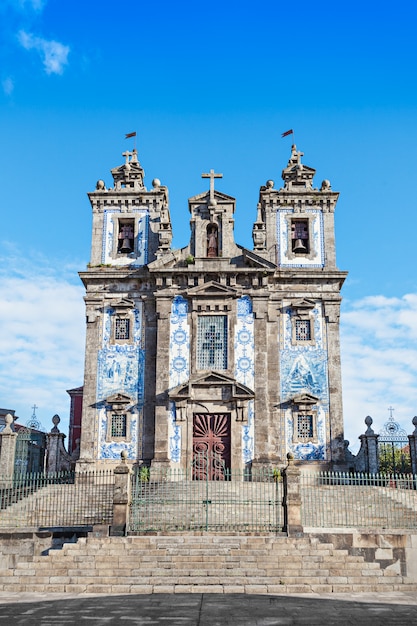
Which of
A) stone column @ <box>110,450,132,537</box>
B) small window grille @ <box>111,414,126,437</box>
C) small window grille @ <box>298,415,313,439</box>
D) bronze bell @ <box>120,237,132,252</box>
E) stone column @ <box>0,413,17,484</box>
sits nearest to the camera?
stone column @ <box>110,450,132,537</box>

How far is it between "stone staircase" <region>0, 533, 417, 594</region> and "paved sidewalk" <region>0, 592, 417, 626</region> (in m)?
0.49

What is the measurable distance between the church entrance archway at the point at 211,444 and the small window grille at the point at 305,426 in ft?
9.12

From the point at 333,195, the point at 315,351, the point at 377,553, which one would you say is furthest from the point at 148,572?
the point at 333,195

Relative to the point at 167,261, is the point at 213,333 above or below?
below

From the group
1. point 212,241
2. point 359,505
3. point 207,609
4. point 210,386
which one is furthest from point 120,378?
point 207,609

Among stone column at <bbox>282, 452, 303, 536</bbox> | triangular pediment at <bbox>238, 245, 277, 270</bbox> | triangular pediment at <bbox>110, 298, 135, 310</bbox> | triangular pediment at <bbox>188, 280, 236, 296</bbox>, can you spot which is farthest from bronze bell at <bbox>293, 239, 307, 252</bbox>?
stone column at <bbox>282, 452, 303, 536</bbox>

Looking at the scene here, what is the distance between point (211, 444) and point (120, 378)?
178 inches

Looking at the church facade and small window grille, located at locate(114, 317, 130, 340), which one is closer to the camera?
the church facade

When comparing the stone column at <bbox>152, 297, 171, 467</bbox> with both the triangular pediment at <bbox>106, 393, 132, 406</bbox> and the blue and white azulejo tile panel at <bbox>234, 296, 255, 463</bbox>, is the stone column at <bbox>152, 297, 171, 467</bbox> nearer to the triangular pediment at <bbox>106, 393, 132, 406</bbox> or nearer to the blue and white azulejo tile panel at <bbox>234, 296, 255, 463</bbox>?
the triangular pediment at <bbox>106, 393, 132, 406</bbox>

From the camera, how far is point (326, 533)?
18.1 metres

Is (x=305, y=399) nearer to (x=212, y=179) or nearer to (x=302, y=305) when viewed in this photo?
(x=302, y=305)

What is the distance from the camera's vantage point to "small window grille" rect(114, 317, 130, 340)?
27.4 metres

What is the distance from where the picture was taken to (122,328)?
90.3 ft

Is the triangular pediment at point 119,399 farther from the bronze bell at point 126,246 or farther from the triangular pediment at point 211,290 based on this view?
the bronze bell at point 126,246
